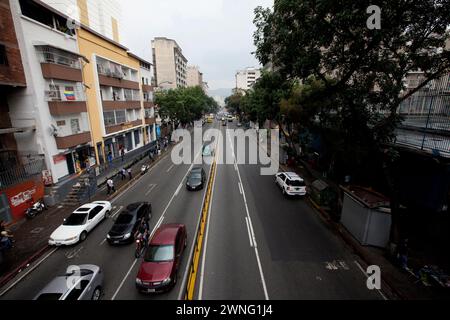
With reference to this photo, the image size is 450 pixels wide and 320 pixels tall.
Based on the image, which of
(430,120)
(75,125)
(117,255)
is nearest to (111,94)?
(75,125)

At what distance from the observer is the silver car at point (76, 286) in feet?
Answer: 26.9

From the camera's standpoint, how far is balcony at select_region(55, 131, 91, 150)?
20.3 meters

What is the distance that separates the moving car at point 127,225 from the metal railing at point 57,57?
50.1 ft

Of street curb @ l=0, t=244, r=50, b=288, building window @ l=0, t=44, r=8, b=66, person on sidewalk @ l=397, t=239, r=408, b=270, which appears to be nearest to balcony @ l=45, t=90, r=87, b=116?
building window @ l=0, t=44, r=8, b=66

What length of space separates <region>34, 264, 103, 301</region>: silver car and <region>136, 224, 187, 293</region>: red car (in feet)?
5.69

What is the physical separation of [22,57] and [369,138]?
24923 millimetres

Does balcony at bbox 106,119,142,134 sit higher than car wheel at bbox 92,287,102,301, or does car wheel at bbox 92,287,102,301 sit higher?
balcony at bbox 106,119,142,134

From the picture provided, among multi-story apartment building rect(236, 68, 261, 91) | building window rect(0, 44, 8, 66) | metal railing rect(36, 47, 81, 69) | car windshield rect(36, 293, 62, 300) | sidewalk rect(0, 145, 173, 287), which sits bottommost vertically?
sidewalk rect(0, 145, 173, 287)

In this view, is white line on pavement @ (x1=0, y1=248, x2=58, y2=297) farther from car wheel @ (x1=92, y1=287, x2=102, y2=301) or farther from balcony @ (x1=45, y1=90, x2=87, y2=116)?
balcony @ (x1=45, y1=90, x2=87, y2=116)

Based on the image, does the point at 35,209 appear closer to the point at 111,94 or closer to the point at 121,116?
the point at 111,94

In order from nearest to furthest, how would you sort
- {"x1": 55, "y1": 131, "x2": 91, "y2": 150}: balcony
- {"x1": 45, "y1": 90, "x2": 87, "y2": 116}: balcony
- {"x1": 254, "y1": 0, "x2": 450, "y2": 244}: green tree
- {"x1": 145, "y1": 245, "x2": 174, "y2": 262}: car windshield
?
1. {"x1": 254, "y1": 0, "x2": 450, "y2": 244}: green tree
2. {"x1": 145, "y1": 245, "x2": 174, "y2": 262}: car windshield
3. {"x1": 45, "y1": 90, "x2": 87, "y2": 116}: balcony
4. {"x1": 55, "y1": 131, "x2": 91, "y2": 150}: balcony

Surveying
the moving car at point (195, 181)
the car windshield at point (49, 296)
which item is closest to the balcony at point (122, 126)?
the moving car at point (195, 181)
